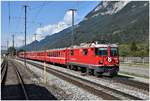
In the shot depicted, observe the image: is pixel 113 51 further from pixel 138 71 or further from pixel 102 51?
pixel 138 71

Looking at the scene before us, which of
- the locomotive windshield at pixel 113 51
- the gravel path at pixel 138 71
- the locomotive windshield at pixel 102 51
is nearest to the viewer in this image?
the locomotive windshield at pixel 102 51

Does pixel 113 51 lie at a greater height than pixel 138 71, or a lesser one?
greater

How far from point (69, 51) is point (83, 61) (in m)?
9.70

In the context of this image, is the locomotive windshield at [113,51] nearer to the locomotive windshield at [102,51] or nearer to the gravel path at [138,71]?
the locomotive windshield at [102,51]

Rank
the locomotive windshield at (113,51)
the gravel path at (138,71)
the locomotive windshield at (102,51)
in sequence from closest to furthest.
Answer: the locomotive windshield at (102,51), the locomotive windshield at (113,51), the gravel path at (138,71)

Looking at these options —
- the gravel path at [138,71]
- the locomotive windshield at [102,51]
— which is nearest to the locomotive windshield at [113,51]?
the locomotive windshield at [102,51]

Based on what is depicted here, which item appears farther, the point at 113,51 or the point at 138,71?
the point at 138,71

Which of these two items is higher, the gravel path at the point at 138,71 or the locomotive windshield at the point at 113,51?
the locomotive windshield at the point at 113,51

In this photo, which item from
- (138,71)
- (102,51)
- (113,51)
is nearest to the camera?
(102,51)

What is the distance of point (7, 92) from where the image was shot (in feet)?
65.8

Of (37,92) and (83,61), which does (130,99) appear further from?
(83,61)

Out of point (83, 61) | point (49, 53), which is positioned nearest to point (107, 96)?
point (83, 61)

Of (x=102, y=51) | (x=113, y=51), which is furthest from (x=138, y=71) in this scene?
(x=102, y=51)

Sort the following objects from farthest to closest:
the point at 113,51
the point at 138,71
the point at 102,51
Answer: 1. the point at 138,71
2. the point at 113,51
3. the point at 102,51
